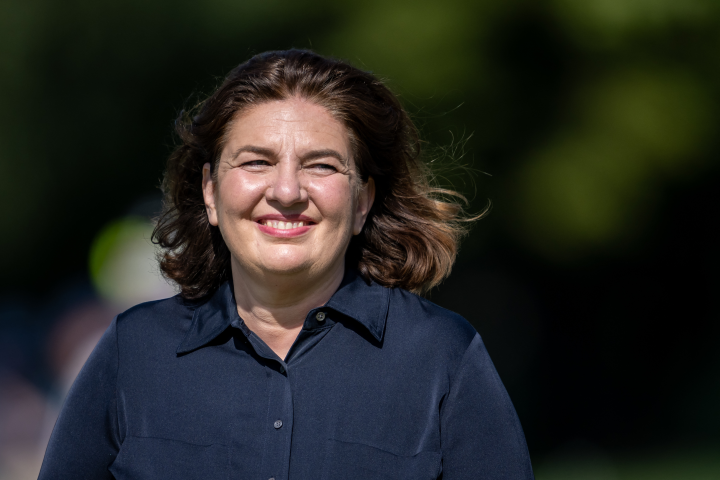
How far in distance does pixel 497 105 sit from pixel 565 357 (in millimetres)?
1593

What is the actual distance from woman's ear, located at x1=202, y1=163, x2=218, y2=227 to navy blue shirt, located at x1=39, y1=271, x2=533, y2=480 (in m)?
0.24

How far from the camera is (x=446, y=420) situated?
64.6 inches

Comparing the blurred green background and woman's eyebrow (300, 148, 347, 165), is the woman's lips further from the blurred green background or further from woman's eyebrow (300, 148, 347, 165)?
the blurred green background

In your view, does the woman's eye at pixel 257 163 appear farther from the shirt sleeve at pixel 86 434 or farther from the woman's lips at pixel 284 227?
the shirt sleeve at pixel 86 434

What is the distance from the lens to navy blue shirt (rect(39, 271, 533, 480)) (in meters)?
1.60

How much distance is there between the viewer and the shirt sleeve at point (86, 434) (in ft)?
5.59

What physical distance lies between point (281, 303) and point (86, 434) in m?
0.56

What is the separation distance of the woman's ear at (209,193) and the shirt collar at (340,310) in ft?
0.65

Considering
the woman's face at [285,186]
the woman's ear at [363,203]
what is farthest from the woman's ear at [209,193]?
the woman's ear at [363,203]

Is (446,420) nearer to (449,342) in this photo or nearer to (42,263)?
(449,342)

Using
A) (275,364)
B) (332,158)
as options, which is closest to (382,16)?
(332,158)

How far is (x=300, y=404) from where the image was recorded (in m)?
1.62

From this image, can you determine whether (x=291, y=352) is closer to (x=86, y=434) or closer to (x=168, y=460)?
(x=168, y=460)

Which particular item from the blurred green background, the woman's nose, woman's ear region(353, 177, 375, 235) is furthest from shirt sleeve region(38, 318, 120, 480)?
the blurred green background
